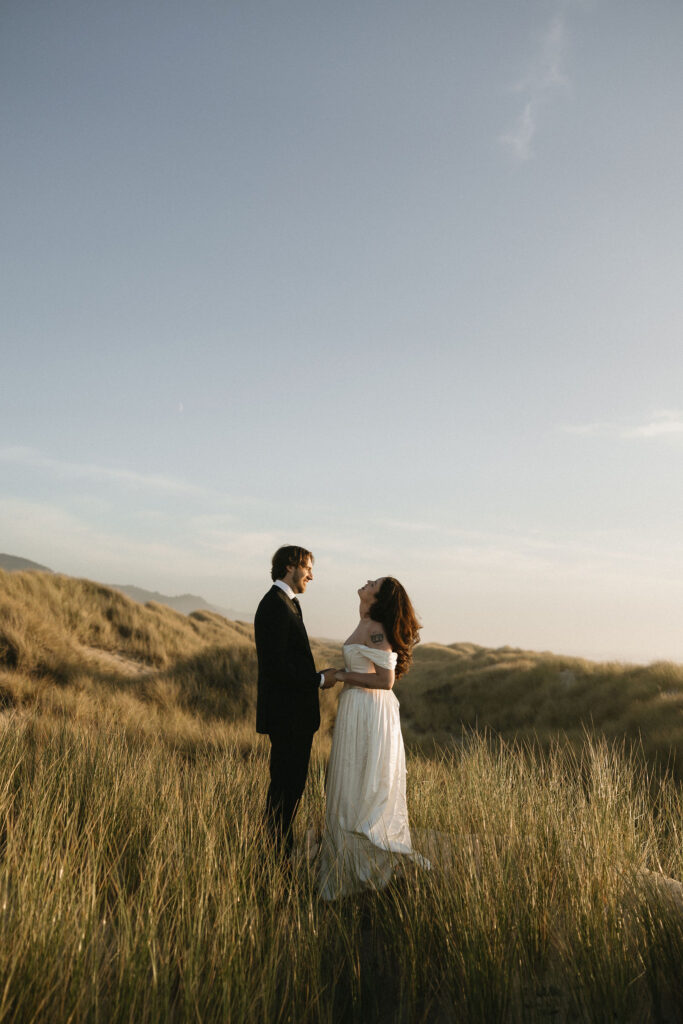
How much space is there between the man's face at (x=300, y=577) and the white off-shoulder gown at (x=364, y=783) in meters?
0.62

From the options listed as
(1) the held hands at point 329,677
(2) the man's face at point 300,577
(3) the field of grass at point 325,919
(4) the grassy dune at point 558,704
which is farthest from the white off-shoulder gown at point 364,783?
(4) the grassy dune at point 558,704

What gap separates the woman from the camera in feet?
12.8

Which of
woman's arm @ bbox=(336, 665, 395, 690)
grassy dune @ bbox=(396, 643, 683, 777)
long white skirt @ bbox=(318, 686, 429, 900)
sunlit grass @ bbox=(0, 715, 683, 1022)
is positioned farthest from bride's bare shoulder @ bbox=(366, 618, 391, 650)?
grassy dune @ bbox=(396, 643, 683, 777)

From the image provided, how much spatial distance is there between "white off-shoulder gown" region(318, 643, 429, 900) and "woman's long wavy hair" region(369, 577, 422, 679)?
114 mm

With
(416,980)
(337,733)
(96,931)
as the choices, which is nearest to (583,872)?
(416,980)

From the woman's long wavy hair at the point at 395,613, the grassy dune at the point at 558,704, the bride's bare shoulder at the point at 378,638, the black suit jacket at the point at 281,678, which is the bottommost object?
the grassy dune at the point at 558,704

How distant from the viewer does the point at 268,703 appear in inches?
172

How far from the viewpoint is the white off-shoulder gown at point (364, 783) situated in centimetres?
386

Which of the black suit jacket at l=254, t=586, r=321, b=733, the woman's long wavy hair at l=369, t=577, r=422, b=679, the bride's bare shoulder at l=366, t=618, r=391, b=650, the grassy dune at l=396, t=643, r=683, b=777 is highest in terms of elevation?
the woman's long wavy hair at l=369, t=577, r=422, b=679

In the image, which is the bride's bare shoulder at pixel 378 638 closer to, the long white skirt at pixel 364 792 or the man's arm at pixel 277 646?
the long white skirt at pixel 364 792

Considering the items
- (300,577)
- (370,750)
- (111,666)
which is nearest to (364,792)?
(370,750)

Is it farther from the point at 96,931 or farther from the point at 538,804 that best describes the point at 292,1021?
the point at 538,804

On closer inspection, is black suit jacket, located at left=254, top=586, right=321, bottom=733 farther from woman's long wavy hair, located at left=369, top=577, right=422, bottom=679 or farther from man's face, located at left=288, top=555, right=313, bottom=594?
woman's long wavy hair, located at left=369, top=577, right=422, bottom=679

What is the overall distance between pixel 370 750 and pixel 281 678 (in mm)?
723
